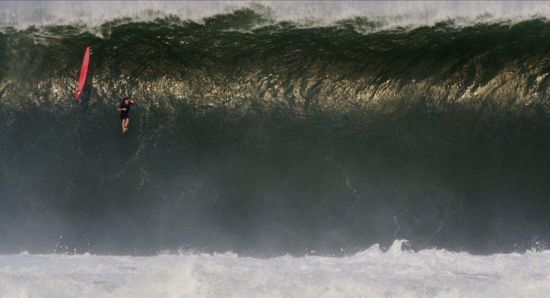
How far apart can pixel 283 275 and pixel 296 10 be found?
475 cm

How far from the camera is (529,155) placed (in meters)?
13.1

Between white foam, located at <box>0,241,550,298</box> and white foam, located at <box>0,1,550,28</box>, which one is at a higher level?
white foam, located at <box>0,1,550,28</box>

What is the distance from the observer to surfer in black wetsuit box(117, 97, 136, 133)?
42.9 ft

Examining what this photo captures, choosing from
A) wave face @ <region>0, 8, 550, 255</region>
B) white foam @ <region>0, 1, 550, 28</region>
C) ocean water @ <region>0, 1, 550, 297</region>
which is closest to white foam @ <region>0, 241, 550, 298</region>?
ocean water @ <region>0, 1, 550, 297</region>

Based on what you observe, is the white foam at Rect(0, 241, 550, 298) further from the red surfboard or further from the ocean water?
the red surfboard

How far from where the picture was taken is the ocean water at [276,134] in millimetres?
12961

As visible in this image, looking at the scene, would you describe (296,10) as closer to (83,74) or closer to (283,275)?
(83,74)

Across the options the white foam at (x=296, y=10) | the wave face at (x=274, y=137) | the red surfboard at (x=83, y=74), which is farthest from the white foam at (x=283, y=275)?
the white foam at (x=296, y=10)

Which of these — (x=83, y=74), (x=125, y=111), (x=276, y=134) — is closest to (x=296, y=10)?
(x=276, y=134)

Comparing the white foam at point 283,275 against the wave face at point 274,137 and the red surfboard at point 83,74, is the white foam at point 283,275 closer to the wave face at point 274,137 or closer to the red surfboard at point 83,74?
the wave face at point 274,137

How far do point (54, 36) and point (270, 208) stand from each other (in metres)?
5.03

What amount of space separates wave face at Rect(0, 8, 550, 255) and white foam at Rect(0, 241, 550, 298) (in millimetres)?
302

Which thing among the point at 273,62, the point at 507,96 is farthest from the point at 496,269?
the point at 273,62

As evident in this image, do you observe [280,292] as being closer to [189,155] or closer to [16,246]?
[189,155]
